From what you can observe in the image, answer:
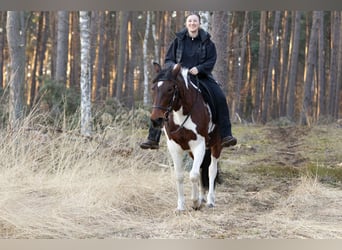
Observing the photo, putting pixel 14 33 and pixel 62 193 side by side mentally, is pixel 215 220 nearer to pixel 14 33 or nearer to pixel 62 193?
pixel 62 193

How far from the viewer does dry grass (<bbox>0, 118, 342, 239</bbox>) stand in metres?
4.63

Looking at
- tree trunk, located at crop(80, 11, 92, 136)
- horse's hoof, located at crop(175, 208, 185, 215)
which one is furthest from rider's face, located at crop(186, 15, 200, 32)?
tree trunk, located at crop(80, 11, 92, 136)

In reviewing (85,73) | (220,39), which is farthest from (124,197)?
(85,73)

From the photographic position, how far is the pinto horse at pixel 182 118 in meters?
4.66

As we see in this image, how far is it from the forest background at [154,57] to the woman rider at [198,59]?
217 centimetres

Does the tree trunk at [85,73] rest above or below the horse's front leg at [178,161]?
above

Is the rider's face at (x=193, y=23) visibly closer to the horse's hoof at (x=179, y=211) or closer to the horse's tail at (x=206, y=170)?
the horse's tail at (x=206, y=170)

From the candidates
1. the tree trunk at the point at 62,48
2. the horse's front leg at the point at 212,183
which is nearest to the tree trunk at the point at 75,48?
the tree trunk at the point at 62,48

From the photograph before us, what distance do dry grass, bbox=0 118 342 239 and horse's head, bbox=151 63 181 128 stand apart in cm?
111

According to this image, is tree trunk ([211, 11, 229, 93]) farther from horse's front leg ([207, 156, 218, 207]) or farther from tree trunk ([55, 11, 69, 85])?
tree trunk ([55, 11, 69, 85])

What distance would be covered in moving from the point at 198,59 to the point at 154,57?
19.5 m

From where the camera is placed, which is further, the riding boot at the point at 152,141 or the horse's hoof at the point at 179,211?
the riding boot at the point at 152,141

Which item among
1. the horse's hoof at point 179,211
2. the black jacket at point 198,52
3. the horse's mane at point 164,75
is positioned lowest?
the horse's hoof at point 179,211
